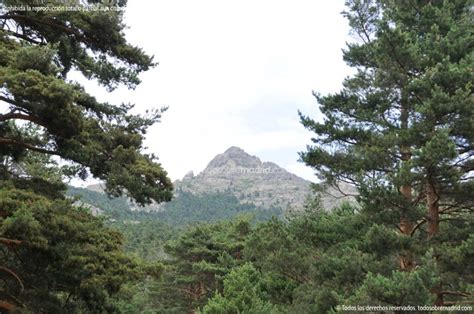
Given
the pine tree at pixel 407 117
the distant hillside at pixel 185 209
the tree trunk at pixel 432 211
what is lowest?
the tree trunk at pixel 432 211

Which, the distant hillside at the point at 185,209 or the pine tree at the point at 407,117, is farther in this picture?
the distant hillside at the point at 185,209

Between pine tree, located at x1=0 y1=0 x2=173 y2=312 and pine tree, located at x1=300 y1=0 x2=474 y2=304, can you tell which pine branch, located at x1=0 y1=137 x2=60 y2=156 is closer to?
pine tree, located at x1=0 y1=0 x2=173 y2=312

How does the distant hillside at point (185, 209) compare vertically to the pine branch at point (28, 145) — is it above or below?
above

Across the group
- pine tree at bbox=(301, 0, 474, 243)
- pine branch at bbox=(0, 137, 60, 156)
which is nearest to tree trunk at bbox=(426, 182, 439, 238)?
pine tree at bbox=(301, 0, 474, 243)

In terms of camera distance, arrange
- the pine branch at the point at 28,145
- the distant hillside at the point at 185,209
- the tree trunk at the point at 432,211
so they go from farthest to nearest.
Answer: the distant hillside at the point at 185,209 < the tree trunk at the point at 432,211 < the pine branch at the point at 28,145

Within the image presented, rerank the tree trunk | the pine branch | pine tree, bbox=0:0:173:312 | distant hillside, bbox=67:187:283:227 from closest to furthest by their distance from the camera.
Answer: pine tree, bbox=0:0:173:312, the pine branch, the tree trunk, distant hillside, bbox=67:187:283:227

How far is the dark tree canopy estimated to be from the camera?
6.50m

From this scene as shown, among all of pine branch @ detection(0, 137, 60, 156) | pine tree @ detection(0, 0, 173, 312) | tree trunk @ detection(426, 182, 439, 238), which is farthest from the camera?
tree trunk @ detection(426, 182, 439, 238)

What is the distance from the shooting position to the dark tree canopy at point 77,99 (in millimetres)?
6504

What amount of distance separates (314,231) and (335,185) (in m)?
1.78

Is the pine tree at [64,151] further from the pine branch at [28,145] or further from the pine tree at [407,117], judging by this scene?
the pine tree at [407,117]

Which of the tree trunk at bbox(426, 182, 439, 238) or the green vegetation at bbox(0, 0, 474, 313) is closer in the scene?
Result: the green vegetation at bbox(0, 0, 474, 313)

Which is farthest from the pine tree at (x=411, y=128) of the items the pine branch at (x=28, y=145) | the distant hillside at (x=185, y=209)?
the distant hillside at (x=185, y=209)

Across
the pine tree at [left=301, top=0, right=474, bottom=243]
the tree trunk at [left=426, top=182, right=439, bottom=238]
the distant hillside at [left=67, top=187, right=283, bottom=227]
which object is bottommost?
the tree trunk at [left=426, top=182, right=439, bottom=238]
